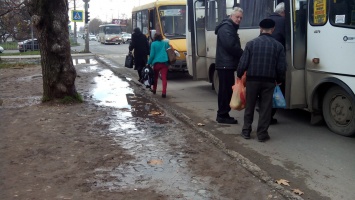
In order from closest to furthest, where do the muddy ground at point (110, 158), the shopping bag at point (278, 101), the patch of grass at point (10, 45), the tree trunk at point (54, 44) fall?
the muddy ground at point (110, 158) → the shopping bag at point (278, 101) → the tree trunk at point (54, 44) → the patch of grass at point (10, 45)

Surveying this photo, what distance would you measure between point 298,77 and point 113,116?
3.68 m

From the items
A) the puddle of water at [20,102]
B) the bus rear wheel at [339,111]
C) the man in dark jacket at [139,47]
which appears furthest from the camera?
the man in dark jacket at [139,47]

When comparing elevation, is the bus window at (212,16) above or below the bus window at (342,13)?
above

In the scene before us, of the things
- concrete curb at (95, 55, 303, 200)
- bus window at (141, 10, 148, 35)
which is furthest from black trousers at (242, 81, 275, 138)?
bus window at (141, 10, 148, 35)

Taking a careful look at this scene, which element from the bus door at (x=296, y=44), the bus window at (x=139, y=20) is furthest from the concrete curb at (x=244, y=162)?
the bus window at (x=139, y=20)

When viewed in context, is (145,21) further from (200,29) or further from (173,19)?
(200,29)

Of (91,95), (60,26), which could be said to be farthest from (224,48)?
(91,95)

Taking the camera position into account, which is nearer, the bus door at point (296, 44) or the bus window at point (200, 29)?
the bus door at point (296, 44)

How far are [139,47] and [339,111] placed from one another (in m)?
6.88

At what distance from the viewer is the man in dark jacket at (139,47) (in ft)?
39.9

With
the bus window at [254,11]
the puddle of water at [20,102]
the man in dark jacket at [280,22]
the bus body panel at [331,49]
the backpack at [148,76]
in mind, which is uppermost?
the bus window at [254,11]

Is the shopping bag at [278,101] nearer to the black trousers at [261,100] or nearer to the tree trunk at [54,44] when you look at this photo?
the black trousers at [261,100]

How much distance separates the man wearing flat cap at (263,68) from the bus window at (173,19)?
8854 mm

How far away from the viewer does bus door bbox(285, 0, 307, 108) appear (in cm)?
707
